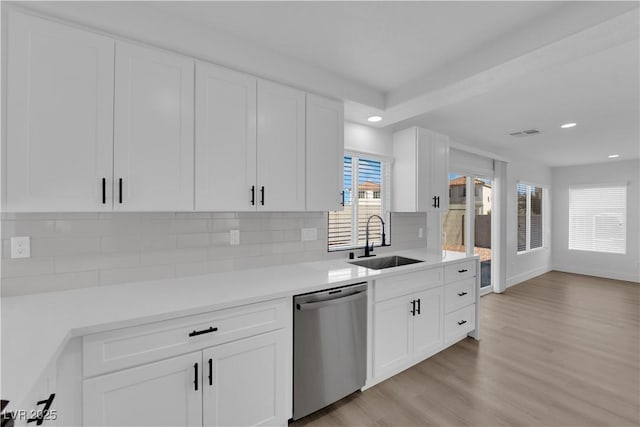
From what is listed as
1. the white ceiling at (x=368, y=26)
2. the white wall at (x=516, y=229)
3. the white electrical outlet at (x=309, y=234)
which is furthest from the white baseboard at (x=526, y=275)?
the white ceiling at (x=368, y=26)

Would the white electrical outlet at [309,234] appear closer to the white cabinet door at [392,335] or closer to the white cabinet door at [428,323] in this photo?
the white cabinet door at [392,335]

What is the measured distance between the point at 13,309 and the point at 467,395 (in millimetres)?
2929

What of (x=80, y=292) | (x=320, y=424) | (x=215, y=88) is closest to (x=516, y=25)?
(x=215, y=88)

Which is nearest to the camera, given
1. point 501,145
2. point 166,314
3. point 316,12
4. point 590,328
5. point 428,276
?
point 166,314

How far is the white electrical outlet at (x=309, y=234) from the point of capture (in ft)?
8.68

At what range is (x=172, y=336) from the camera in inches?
56.7

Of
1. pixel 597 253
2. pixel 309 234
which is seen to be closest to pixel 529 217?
pixel 597 253

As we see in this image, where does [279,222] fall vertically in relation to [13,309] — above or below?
above

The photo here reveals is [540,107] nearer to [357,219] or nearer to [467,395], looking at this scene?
[357,219]

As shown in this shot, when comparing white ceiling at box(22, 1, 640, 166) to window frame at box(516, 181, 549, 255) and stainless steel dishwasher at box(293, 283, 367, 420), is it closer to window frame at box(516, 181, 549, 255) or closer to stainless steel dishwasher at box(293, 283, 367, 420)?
stainless steel dishwasher at box(293, 283, 367, 420)

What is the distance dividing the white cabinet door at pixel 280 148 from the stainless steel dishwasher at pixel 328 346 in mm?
723

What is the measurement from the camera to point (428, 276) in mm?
2682

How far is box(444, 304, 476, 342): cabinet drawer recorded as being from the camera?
2.89 meters

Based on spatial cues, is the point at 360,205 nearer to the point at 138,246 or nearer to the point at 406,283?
the point at 406,283
